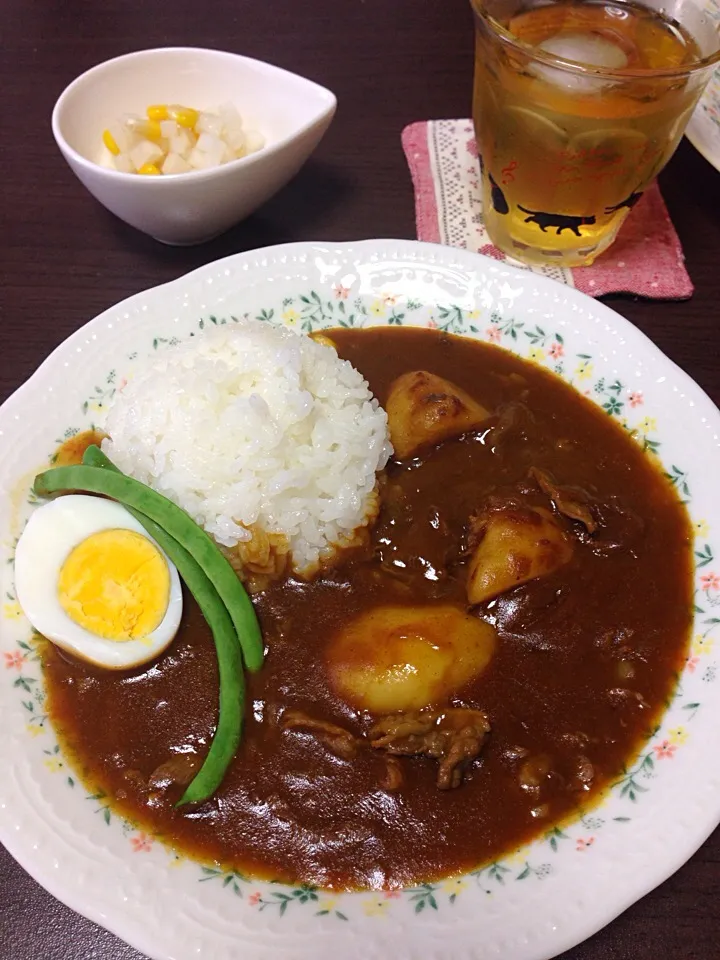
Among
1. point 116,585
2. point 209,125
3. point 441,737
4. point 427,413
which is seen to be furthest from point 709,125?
point 116,585

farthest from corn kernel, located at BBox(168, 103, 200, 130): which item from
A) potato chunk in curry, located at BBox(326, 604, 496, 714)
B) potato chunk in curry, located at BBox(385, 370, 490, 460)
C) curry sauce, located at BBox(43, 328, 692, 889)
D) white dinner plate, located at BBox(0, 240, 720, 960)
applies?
potato chunk in curry, located at BBox(326, 604, 496, 714)

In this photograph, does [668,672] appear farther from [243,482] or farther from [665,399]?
[243,482]

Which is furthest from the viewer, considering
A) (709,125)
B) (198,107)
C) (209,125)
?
(198,107)

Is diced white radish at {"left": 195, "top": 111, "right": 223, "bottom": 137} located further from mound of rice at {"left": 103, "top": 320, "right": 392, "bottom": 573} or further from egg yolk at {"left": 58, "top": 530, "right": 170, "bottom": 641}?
egg yolk at {"left": 58, "top": 530, "right": 170, "bottom": 641}

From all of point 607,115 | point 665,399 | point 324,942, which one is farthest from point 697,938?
point 607,115

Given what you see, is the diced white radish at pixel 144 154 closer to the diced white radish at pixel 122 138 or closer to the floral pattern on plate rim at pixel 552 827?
the diced white radish at pixel 122 138

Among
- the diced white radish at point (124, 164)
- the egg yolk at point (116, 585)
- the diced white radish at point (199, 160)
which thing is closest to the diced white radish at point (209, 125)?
the diced white radish at point (199, 160)

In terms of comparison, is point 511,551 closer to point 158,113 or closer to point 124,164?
point 124,164
